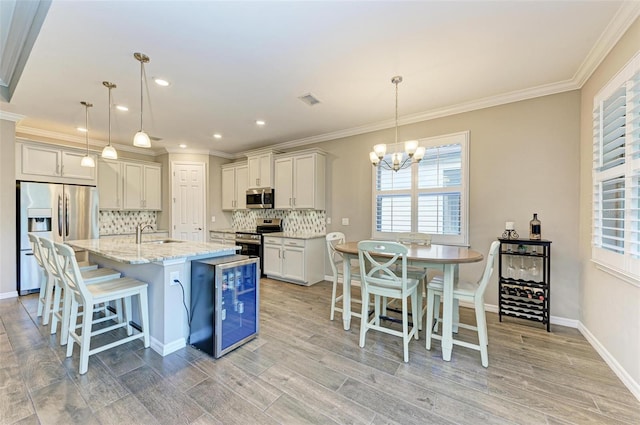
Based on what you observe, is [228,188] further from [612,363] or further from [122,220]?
[612,363]

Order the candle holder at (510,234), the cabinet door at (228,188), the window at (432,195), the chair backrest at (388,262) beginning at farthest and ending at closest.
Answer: the cabinet door at (228,188)
the window at (432,195)
the candle holder at (510,234)
the chair backrest at (388,262)

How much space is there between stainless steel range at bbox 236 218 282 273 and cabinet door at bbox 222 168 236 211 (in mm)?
1062

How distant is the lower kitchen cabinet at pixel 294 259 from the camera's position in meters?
4.55

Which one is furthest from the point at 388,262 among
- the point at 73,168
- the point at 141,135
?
the point at 73,168

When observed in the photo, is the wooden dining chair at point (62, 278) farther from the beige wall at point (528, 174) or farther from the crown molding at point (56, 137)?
the beige wall at point (528, 174)

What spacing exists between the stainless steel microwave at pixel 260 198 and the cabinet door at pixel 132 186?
2257 mm

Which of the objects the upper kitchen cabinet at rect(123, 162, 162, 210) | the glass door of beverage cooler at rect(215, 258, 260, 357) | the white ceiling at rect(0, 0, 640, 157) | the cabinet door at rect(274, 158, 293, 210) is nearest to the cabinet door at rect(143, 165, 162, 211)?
the upper kitchen cabinet at rect(123, 162, 162, 210)

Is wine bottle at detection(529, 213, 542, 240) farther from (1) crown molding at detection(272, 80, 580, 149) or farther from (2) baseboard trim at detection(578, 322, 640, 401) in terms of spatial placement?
(1) crown molding at detection(272, 80, 580, 149)

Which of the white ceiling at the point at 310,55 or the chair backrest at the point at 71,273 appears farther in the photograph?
the chair backrest at the point at 71,273

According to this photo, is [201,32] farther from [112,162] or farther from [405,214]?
[112,162]

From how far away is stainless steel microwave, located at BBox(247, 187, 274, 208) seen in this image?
5.29 m

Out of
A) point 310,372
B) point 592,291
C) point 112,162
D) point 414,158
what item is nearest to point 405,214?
point 414,158

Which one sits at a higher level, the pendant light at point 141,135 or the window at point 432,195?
the pendant light at point 141,135

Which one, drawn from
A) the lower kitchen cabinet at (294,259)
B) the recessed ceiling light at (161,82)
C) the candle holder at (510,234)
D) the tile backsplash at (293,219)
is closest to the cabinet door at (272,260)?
the lower kitchen cabinet at (294,259)
